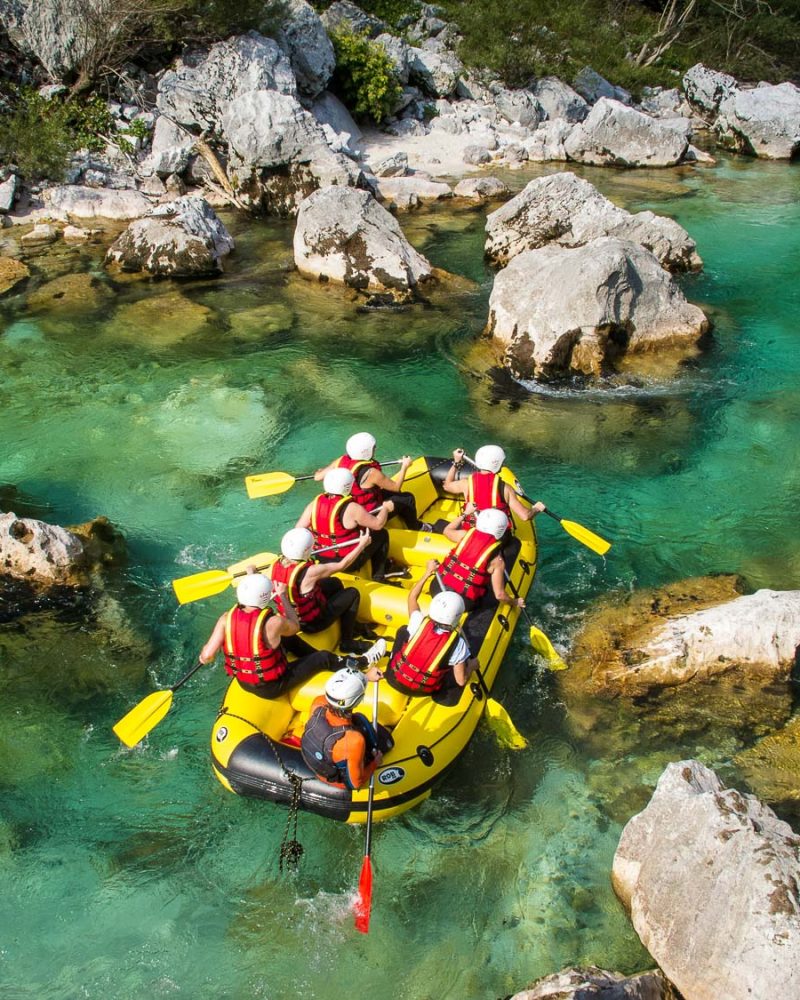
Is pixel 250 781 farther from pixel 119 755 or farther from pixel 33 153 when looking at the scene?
pixel 33 153

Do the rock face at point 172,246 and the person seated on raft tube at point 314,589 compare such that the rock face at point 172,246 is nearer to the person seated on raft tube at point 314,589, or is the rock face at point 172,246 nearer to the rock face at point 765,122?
the person seated on raft tube at point 314,589

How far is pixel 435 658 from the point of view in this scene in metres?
5.20

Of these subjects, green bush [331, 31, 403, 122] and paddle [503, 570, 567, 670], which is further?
green bush [331, 31, 403, 122]

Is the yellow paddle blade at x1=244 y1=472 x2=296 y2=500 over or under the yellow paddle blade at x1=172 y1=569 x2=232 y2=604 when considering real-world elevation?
under

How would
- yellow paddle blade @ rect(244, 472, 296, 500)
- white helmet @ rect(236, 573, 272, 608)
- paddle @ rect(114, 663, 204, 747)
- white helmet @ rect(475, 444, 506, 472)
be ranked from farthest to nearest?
1. yellow paddle blade @ rect(244, 472, 296, 500)
2. white helmet @ rect(475, 444, 506, 472)
3. paddle @ rect(114, 663, 204, 747)
4. white helmet @ rect(236, 573, 272, 608)

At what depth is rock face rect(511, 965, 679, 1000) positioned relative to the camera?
3756mm

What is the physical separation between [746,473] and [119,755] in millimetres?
7217

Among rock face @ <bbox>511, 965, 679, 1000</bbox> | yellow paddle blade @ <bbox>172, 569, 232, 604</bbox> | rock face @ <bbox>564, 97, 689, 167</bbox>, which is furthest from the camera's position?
rock face @ <bbox>564, 97, 689, 167</bbox>

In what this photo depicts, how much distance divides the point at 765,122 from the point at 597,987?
2424 cm

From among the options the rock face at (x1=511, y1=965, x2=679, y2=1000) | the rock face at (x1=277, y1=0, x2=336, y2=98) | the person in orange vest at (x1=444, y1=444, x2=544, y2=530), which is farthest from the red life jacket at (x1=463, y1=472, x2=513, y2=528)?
the rock face at (x1=277, y1=0, x2=336, y2=98)

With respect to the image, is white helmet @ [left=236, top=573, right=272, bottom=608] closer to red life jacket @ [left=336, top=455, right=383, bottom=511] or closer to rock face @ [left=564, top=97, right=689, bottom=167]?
red life jacket @ [left=336, top=455, right=383, bottom=511]

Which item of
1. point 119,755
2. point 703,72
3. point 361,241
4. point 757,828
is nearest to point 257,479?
point 119,755

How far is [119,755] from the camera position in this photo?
5734 mm

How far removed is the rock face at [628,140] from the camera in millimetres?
20875
